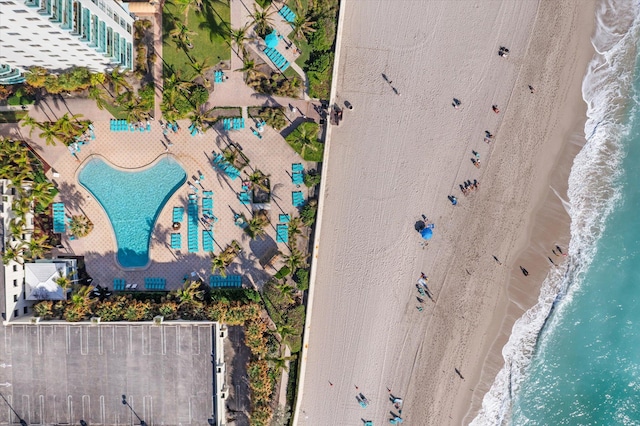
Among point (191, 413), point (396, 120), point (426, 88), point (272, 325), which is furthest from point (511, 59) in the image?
point (191, 413)

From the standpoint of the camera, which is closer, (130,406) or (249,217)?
(130,406)

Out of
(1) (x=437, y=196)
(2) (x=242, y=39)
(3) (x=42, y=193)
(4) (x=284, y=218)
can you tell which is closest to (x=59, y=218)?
(3) (x=42, y=193)

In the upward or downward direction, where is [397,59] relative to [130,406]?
upward

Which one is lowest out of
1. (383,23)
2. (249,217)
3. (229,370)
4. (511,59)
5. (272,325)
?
(229,370)

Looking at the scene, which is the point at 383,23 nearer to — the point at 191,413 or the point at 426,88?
the point at 426,88

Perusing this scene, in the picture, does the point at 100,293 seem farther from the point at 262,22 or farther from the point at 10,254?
the point at 262,22

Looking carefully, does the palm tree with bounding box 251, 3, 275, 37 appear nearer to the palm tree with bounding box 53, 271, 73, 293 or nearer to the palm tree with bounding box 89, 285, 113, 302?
the palm tree with bounding box 89, 285, 113, 302
